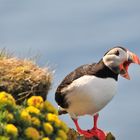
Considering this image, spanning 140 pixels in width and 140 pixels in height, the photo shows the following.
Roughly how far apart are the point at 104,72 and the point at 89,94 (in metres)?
0.51

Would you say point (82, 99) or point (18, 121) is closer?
point (18, 121)

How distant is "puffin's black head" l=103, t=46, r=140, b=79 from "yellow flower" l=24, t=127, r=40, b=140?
2515mm

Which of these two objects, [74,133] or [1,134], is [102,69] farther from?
[1,134]

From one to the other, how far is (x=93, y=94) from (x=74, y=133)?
73 cm

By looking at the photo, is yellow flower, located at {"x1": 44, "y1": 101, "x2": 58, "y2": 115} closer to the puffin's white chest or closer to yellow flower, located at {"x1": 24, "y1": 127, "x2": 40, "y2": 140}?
yellow flower, located at {"x1": 24, "y1": 127, "x2": 40, "y2": 140}

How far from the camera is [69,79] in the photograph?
24.4 ft

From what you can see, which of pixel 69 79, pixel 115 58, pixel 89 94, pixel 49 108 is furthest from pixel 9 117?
pixel 115 58

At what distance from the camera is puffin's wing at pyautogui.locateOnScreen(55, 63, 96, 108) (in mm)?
7410

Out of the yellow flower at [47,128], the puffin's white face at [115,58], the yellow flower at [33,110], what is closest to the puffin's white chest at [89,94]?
the puffin's white face at [115,58]

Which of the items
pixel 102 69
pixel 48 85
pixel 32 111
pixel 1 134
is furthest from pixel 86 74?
pixel 1 134

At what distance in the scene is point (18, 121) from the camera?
5.30m

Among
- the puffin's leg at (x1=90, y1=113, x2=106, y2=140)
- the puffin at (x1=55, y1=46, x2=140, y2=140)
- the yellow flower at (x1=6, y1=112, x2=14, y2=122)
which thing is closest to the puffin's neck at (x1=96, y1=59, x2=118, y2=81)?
the puffin at (x1=55, y1=46, x2=140, y2=140)

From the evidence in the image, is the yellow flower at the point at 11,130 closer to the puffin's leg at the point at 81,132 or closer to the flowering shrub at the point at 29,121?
the flowering shrub at the point at 29,121

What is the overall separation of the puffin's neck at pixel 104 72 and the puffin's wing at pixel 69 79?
10 cm
